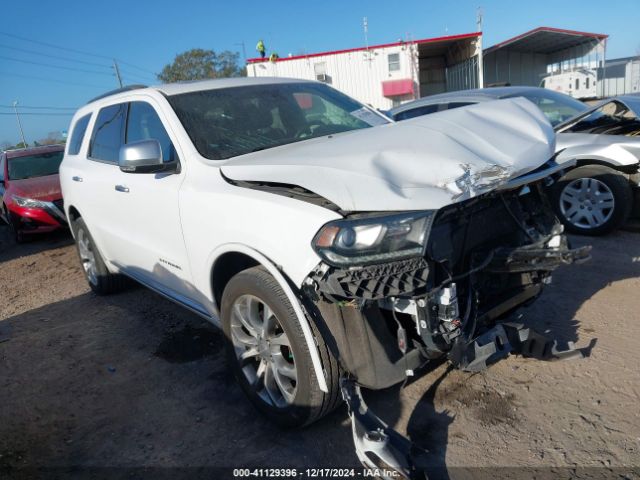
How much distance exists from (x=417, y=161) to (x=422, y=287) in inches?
23.2

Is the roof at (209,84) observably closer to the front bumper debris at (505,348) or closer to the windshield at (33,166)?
the front bumper debris at (505,348)

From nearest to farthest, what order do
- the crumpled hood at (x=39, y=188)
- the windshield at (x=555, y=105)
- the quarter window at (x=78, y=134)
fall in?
the quarter window at (x=78, y=134), the windshield at (x=555, y=105), the crumpled hood at (x=39, y=188)

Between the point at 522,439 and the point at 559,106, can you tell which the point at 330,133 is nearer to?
the point at 522,439

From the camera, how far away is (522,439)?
2.49 m

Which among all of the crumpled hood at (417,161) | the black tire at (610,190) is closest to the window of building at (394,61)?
the black tire at (610,190)

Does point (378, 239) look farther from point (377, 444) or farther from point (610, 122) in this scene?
point (610, 122)

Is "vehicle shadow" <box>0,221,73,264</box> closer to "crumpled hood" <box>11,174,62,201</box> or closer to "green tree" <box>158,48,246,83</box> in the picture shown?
"crumpled hood" <box>11,174,62,201</box>

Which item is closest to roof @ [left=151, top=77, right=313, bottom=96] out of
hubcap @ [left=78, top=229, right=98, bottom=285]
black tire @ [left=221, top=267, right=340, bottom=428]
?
black tire @ [left=221, top=267, right=340, bottom=428]

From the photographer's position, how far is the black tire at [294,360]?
2.37 meters

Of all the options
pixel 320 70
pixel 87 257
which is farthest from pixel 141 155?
pixel 320 70

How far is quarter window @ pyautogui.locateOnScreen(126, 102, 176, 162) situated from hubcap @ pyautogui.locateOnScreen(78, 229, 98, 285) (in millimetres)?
1784

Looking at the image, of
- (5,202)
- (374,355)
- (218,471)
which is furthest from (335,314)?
(5,202)

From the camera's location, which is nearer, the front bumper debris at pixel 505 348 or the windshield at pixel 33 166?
the front bumper debris at pixel 505 348

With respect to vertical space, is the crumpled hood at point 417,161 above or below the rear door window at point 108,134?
below
